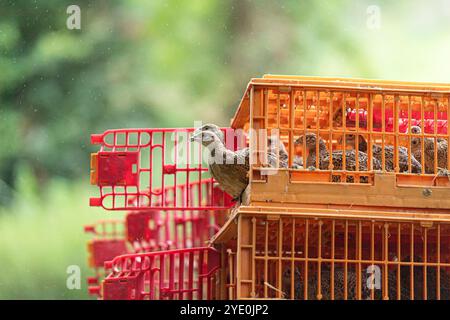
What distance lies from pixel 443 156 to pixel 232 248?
1498mm

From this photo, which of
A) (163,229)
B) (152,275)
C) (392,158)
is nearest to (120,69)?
(163,229)

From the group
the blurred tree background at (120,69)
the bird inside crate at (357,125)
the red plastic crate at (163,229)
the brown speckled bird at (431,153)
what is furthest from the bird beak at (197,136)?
the blurred tree background at (120,69)

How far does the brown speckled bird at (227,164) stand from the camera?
640 cm

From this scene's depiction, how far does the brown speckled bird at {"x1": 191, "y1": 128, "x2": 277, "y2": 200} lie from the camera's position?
21.0 feet

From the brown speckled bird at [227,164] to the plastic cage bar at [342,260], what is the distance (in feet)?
1.16

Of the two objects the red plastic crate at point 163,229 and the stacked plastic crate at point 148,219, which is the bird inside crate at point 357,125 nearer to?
the stacked plastic crate at point 148,219

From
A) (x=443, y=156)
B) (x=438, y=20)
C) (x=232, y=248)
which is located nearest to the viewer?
(x=443, y=156)

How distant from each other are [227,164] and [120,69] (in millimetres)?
7736

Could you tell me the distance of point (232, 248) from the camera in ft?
23.6

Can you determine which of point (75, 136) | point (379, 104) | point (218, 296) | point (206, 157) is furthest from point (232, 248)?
point (75, 136)

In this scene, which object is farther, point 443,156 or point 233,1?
point 233,1

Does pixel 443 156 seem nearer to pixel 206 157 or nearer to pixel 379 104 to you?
pixel 379 104

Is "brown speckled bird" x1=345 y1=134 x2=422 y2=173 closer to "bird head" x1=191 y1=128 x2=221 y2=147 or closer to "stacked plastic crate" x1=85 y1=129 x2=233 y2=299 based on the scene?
"bird head" x1=191 y1=128 x2=221 y2=147

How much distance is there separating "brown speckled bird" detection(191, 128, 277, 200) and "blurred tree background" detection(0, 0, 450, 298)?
22.1ft
